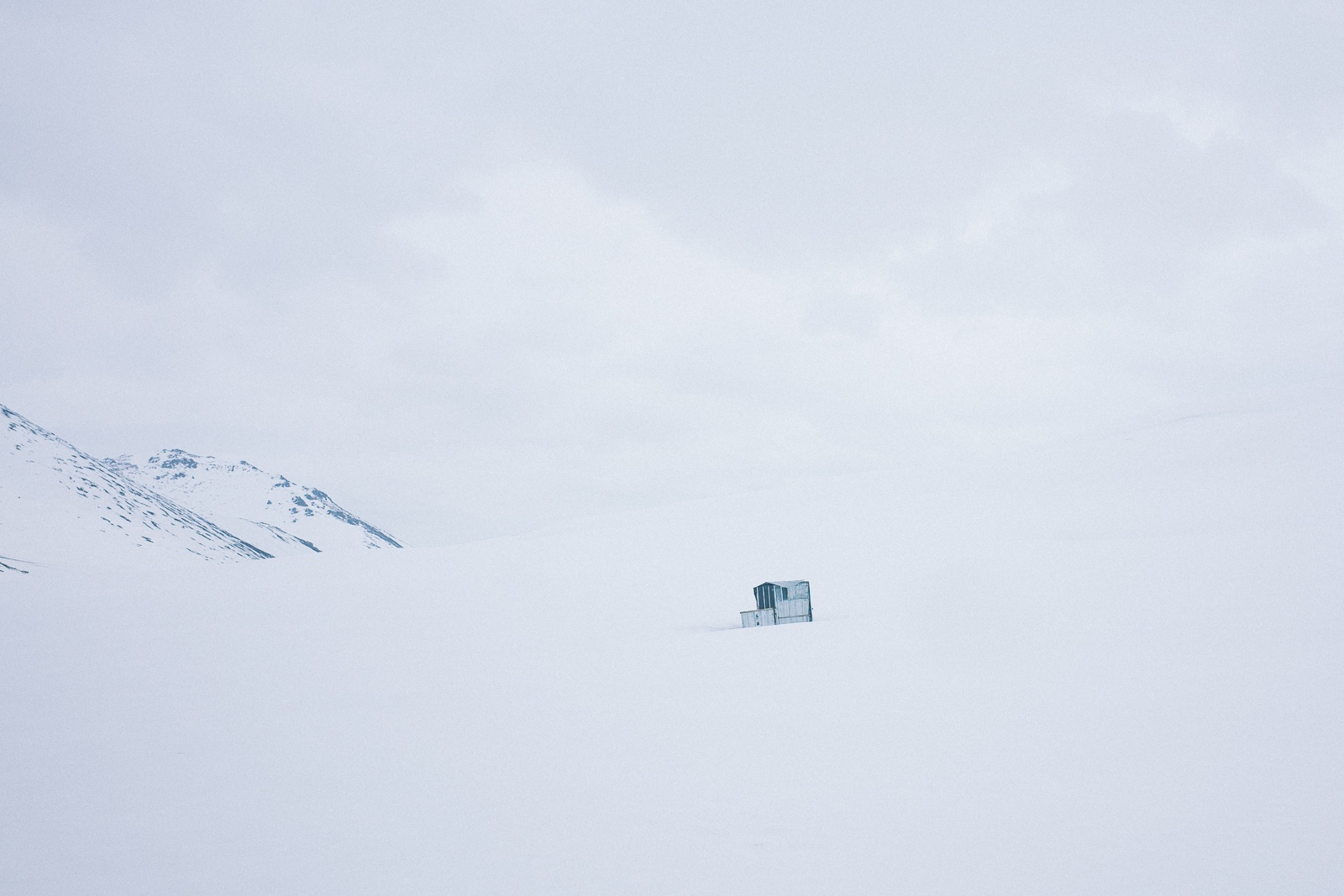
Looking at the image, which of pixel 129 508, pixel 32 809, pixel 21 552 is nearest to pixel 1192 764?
pixel 32 809

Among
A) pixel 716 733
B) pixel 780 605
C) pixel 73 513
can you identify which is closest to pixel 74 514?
pixel 73 513

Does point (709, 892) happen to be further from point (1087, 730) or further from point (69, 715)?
point (69, 715)

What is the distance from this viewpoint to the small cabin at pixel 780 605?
57.1 feet

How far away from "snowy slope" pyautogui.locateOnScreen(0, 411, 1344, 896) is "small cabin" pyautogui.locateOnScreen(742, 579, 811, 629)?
1059 mm

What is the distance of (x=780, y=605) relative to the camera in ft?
57.9

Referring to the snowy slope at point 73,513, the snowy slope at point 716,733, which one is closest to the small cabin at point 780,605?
the snowy slope at point 716,733

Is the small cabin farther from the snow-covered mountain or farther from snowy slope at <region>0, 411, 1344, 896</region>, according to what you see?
the snow-covered mountain

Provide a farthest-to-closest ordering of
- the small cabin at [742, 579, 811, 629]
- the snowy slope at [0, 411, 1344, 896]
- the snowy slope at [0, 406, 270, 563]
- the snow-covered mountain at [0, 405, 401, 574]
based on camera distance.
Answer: the snowy slope at [0, 406, 270, 563] → the snow-covered mountain at [0, 405, 401, 574] → the small cabin at [742, 579, 811, 629] → the snowy slope at [0, 411, 1344, 896]

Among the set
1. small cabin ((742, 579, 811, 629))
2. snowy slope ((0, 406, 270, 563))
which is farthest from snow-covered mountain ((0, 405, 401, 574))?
small cabin ((742, 579, 811, 629))

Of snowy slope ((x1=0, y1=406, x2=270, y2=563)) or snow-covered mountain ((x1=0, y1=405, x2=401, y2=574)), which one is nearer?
snow-covered mountain ((x1=0, y1=405, x2=401, y2=574))

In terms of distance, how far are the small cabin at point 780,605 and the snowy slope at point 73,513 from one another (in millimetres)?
58355

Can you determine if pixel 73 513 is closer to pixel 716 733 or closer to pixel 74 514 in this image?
pixel 74 514

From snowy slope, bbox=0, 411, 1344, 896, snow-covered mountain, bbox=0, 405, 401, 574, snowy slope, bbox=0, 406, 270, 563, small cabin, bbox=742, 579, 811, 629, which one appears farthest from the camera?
snowy slope, bbox=0, 406, 270, 563

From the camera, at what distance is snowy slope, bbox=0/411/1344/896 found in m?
6.66
